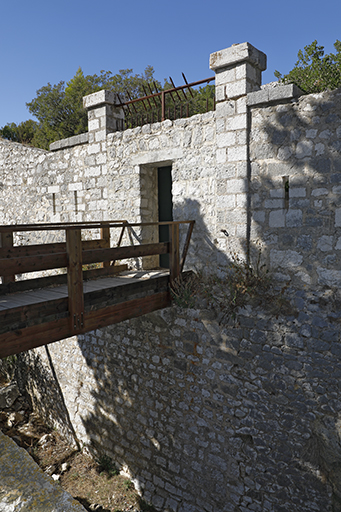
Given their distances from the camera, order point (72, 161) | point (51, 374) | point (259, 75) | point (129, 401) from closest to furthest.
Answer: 1. point (259, 75)
2. point (129, 401)
3. point (72, 161)
4. point (51, 374)

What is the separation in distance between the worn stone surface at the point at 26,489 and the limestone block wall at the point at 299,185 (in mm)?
→ 3358

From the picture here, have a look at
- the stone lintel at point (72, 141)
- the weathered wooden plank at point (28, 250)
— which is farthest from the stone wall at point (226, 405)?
the stone lintel at point (72, 141)

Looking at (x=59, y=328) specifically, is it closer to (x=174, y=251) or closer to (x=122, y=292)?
(x=122, y=292)

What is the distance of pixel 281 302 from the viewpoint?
4250mm

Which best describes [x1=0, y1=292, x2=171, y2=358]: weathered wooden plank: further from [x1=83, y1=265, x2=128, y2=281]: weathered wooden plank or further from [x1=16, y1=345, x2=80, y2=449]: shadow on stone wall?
[x1=16, y1=345, x2=80, y2=449]: shadow on stone wall

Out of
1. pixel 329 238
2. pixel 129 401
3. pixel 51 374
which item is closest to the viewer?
pixel 329 238

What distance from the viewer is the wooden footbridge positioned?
3289 mm

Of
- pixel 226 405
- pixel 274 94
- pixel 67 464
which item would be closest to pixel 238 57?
pixel 274 94

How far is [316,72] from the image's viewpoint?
192 inches

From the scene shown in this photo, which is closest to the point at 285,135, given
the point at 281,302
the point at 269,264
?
Result: the point at 269,264

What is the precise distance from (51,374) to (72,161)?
4372 mm

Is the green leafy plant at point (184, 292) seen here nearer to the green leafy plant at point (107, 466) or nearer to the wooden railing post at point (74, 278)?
the wooden railing post at point (74, 278)

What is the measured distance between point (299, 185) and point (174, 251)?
1726mm

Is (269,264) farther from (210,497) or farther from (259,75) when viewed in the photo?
(210,497)
